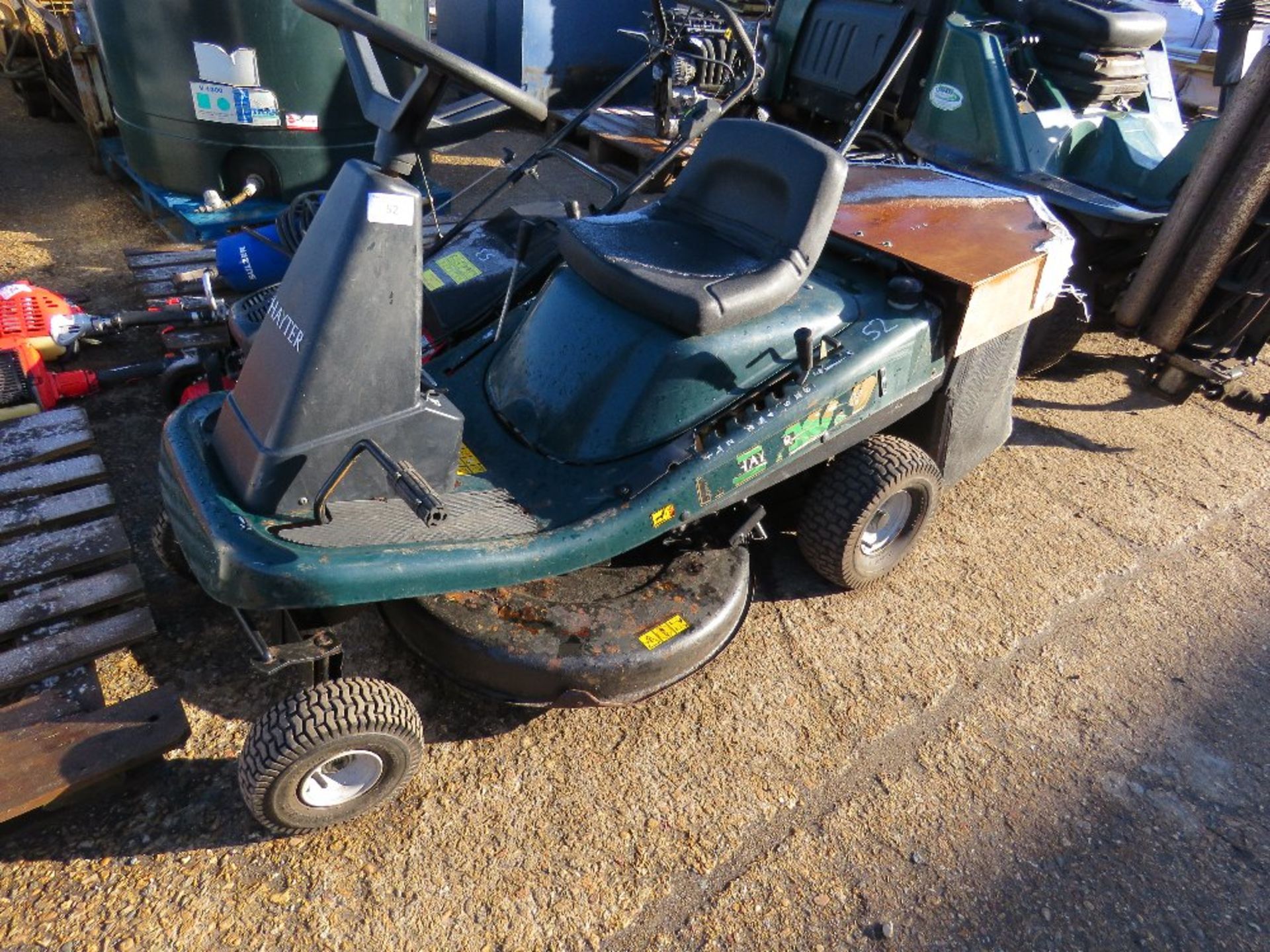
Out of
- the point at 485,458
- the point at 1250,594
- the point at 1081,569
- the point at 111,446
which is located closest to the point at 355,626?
the point at 485,458

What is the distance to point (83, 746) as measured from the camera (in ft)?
6.64

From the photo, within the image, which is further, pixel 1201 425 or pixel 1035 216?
pixel 1201 425

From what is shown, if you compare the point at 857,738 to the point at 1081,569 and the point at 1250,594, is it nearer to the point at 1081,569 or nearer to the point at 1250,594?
the point at 1081,569

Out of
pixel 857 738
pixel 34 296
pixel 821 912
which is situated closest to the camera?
pixel 821 912

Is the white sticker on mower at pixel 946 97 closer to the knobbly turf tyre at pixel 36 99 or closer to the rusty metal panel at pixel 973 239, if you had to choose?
the rusty metal panel at pixel 973 239

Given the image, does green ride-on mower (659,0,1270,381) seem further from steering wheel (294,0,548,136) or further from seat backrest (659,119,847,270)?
steering wheel (294,0,548,136)

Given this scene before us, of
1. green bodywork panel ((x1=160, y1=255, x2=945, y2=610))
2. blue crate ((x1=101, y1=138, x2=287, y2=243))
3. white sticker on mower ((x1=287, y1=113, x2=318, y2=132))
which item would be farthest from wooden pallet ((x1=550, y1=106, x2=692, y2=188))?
green bodywork panel ((x1=160, y1=255, x2=945, y2=610))

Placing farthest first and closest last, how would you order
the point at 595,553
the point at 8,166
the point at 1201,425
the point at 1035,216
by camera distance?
1. the point at 8,166
2. the point at 1201,425
3. the point at 1035,216
4. the point at 595,553

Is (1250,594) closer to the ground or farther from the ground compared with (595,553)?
closer to the ground

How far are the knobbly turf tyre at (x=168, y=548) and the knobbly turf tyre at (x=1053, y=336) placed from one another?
11.2 ft

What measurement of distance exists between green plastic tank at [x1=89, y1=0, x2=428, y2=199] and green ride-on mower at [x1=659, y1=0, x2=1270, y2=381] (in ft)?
6.10

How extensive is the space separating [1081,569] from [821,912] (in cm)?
176

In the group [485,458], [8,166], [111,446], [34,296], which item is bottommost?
[8,166]

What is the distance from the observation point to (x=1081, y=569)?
3.21m
